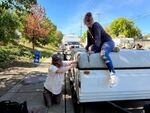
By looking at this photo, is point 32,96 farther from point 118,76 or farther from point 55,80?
point 118,76

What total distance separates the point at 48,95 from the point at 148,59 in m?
2.72

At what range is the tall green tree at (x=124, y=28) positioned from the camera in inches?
3915

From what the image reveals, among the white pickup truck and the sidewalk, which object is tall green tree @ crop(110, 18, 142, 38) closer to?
the sidewalk

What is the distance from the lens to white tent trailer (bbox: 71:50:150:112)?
21.0ft

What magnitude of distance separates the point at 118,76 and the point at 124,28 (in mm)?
94905

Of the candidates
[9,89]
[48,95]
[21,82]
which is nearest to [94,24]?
[48,95]

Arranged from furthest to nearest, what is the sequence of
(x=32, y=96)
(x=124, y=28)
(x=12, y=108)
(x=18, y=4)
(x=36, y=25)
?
(x=124, y=28)
(x=36, y=25)
(x=18, y=4)
(x=32, y=96)
(x=12, y=108)

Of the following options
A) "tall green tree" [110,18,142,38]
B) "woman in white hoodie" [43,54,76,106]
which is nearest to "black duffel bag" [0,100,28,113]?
"woman in white hoodie" [43,54,76,106]

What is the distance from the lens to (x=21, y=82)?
39.3 feet

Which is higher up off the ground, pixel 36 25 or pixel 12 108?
pixel 36 25

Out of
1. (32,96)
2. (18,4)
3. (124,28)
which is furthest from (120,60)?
(124,28)

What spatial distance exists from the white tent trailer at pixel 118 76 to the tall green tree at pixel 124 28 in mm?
93001

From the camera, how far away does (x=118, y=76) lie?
649 cm

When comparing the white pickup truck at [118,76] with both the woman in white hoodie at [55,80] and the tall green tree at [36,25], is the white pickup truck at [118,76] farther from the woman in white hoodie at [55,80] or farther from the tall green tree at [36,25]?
the tall green tree at [36,25]
